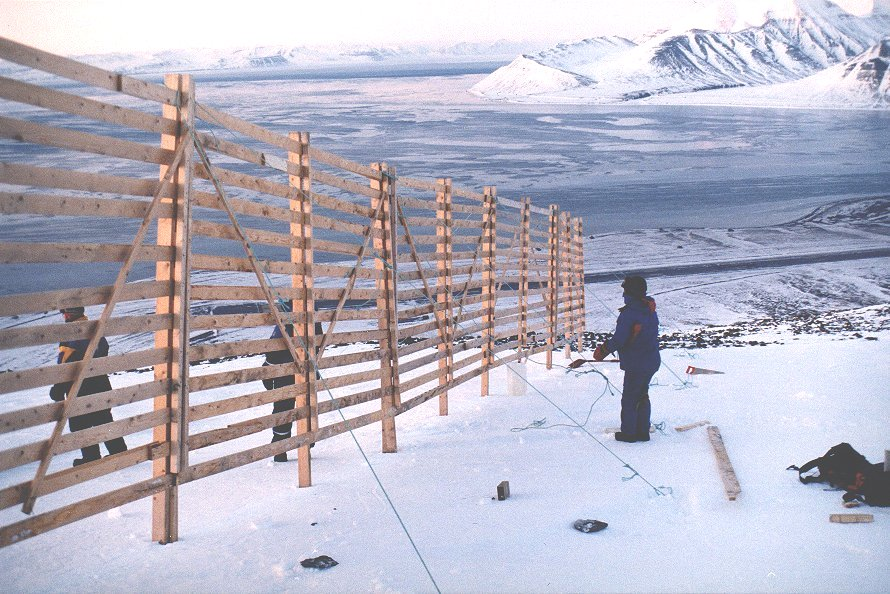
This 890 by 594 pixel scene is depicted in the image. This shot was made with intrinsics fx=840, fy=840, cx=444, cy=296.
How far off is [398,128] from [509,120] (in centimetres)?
1101

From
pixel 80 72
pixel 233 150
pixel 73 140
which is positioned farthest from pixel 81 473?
pixel 233 150

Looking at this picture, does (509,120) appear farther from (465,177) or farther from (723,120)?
(465,177)

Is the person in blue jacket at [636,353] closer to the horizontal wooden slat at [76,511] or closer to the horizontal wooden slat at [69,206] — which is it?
the horizontal wooden slat at [76,511]

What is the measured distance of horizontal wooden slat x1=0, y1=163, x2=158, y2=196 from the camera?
3.51 metres

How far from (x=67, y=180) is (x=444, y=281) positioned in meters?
5.34

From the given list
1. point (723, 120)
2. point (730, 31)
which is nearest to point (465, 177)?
point (723, 120)

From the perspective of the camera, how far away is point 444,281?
346 inches

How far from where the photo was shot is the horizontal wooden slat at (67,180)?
138 inches

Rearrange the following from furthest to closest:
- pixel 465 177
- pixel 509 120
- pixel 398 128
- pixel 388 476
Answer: pixel 509 120, pixel 398 128, pixel 465 177, pixel 388 476

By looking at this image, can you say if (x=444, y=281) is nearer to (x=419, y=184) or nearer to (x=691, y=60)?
(x=419, y=184)

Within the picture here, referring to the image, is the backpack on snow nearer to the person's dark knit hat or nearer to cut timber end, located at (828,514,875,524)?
cut timber end, located at (828,514,875,524)

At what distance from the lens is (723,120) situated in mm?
71938

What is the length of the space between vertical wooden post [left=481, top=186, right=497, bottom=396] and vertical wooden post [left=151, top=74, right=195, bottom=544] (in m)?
5.80

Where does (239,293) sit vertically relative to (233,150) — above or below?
below
